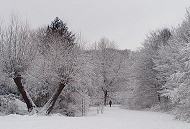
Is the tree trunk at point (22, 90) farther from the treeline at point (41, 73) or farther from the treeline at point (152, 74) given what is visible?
the treeline at point (152, 74)

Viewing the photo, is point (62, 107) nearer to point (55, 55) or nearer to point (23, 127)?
point (55, 55)

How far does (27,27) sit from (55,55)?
4395 mm

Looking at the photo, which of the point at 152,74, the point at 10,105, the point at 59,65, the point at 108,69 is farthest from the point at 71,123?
the point at 108,69

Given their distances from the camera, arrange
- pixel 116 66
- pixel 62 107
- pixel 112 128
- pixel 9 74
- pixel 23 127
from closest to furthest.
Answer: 1. pixel 23 127
2. pixel 112 128
3. pixel 9 74
4. pixel 62 107
5. pixel 116 66

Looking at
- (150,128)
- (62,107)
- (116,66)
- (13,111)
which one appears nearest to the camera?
(150,128)

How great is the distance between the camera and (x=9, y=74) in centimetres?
2688

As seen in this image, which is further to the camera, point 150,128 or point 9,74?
point 9,74

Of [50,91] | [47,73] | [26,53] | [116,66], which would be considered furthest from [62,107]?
[116,66]

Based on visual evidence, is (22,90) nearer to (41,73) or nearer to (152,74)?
(41,73)

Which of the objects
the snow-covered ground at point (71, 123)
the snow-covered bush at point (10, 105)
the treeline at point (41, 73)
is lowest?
the snow-covered ground at point (71, 123)

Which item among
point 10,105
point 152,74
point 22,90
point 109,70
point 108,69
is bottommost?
point 10,105

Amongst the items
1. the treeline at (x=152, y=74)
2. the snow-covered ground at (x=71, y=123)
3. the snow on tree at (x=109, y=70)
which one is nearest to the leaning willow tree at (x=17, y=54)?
the snow-covered ground at (x=71, y=123)

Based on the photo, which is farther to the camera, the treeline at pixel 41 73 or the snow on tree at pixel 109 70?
the snow on tree at pixel 109 70

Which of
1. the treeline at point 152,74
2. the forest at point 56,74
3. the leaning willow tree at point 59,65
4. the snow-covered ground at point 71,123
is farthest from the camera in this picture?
the treeline at point 152,74
